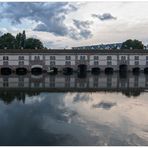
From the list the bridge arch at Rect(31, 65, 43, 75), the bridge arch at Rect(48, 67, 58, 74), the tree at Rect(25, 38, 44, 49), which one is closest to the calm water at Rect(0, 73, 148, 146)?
the bridge arch at Rect(48, 67, 58, 74)

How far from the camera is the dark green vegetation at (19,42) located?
72500mm

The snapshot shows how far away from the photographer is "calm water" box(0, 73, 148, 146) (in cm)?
1317

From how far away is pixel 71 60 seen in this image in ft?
191

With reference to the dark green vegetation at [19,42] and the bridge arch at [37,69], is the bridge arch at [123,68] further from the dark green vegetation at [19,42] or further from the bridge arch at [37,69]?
the dark green vegetation at [19,42]

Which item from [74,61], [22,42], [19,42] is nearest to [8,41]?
[19,42]

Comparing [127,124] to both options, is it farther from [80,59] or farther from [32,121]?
[80,59]

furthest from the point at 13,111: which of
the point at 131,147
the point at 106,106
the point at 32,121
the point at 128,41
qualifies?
the point at 128,41

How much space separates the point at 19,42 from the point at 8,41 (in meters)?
3.51

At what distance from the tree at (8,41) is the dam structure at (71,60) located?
14.2m

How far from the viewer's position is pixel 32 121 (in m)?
16.4

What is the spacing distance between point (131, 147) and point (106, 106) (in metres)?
9.58

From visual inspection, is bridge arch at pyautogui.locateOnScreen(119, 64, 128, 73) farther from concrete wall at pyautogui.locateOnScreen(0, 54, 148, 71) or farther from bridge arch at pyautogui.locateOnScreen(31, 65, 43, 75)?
bridge arch at pyautogui.locateOnScreen(31, 65, 43, 75)

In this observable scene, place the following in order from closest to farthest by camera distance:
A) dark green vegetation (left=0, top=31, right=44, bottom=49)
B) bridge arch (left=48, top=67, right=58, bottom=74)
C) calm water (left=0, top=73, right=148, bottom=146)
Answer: calm water (left=0, top=73, right=148, bottom=146), bridge arch (left=48, top=67, right=58, bottom=74), dark green vegetation (left=0, top=31, right=44, bottom=49)

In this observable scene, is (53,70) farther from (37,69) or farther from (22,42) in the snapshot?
(22,42)
